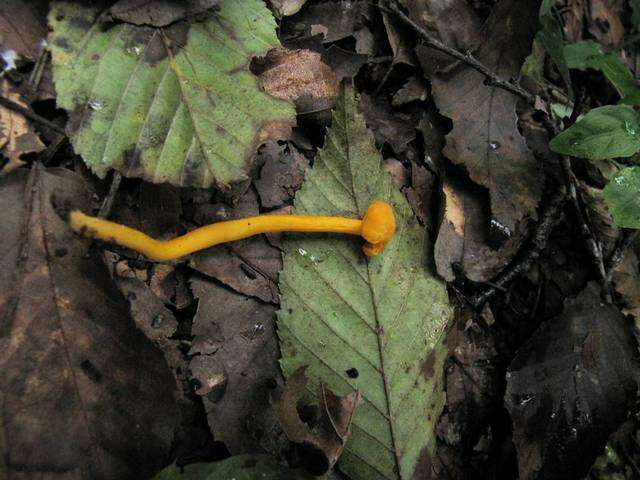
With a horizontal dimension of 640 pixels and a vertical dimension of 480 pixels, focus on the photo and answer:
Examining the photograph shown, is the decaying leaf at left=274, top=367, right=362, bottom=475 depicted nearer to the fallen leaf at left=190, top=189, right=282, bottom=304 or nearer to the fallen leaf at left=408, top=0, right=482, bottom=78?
the fallen leaf at left=190, top=189, right=282, bottom=304

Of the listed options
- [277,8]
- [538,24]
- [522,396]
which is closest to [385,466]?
[522,396]

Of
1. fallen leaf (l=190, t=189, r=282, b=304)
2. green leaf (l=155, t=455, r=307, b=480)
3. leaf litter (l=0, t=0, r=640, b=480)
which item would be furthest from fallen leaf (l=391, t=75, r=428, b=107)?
green leaf (l=155, t=455, r=307, b=480)

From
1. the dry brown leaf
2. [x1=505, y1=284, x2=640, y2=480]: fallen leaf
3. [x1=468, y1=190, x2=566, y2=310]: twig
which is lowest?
[x1=505, y1=284, x2=640, y2=480]: fallen leaf

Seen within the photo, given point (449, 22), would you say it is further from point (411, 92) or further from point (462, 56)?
point (411, 92)

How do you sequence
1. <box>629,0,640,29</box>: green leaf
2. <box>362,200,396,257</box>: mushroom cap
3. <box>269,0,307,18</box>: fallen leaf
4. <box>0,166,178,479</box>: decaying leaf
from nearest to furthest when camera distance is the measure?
<box>0,166,178,479</box>: decaying leaf, <box>362,200,396,257</box>: mushroom cap, <box>269,0,307,18</box>: fallen leaf, <box>629,0,640,29</box>: green leaf

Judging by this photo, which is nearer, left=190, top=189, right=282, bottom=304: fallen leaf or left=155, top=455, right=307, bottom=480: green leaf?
left=155, top=455, right=307, bottom=480: green leaf

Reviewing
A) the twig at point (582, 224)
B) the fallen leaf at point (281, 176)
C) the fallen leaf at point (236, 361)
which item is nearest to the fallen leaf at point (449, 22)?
the twig at point (582, 224)

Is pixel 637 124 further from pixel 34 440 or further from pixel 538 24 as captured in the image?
pixel 34 440
